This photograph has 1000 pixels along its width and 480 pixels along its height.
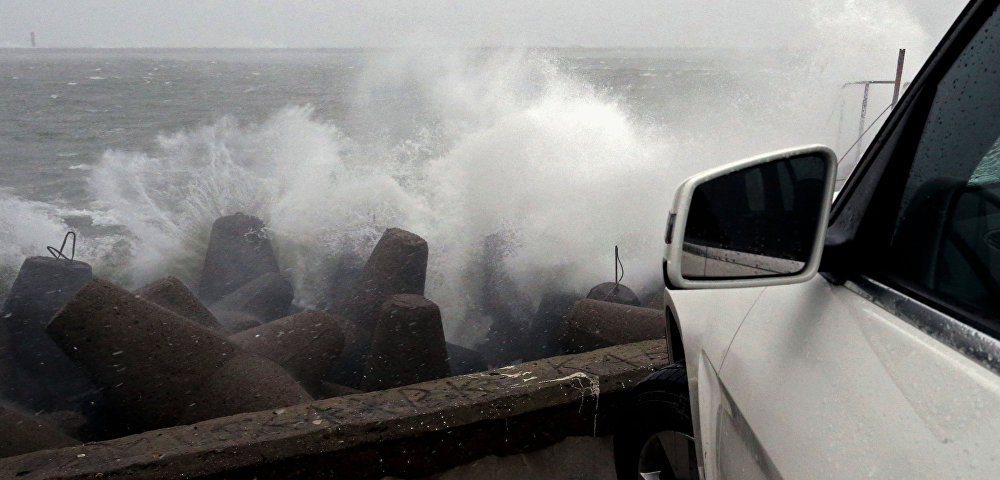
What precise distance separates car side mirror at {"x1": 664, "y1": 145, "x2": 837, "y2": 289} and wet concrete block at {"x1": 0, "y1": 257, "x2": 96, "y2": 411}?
12.8 feet

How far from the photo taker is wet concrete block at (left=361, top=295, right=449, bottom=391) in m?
4.86

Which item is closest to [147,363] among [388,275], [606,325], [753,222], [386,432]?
[386,432]

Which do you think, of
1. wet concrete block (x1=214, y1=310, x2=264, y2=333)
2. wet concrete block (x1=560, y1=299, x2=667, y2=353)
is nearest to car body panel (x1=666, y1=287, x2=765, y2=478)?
wet concrete block (x1=560, y1=299, x2=667, y2=353)

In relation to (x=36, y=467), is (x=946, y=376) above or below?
above

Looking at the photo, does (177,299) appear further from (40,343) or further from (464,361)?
(464,361)

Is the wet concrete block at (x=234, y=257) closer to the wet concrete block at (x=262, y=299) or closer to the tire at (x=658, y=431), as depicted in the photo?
the wet concrete block at (x=262, y=299)

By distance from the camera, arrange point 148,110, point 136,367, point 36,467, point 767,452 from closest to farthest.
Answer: point 767,452 < point 36,467 < point 136,367 < point 148,110

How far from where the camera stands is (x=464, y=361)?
19.0ft

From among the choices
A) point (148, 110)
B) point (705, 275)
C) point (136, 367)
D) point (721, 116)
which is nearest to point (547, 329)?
point (136, 367)

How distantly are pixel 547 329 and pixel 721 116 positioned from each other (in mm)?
15018

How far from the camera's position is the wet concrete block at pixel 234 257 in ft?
24.9

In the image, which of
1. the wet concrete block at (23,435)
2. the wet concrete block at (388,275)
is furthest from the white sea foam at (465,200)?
the wet concrete block at (23,435)

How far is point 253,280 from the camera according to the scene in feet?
23.6

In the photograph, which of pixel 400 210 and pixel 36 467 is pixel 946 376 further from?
pixel 400 210
